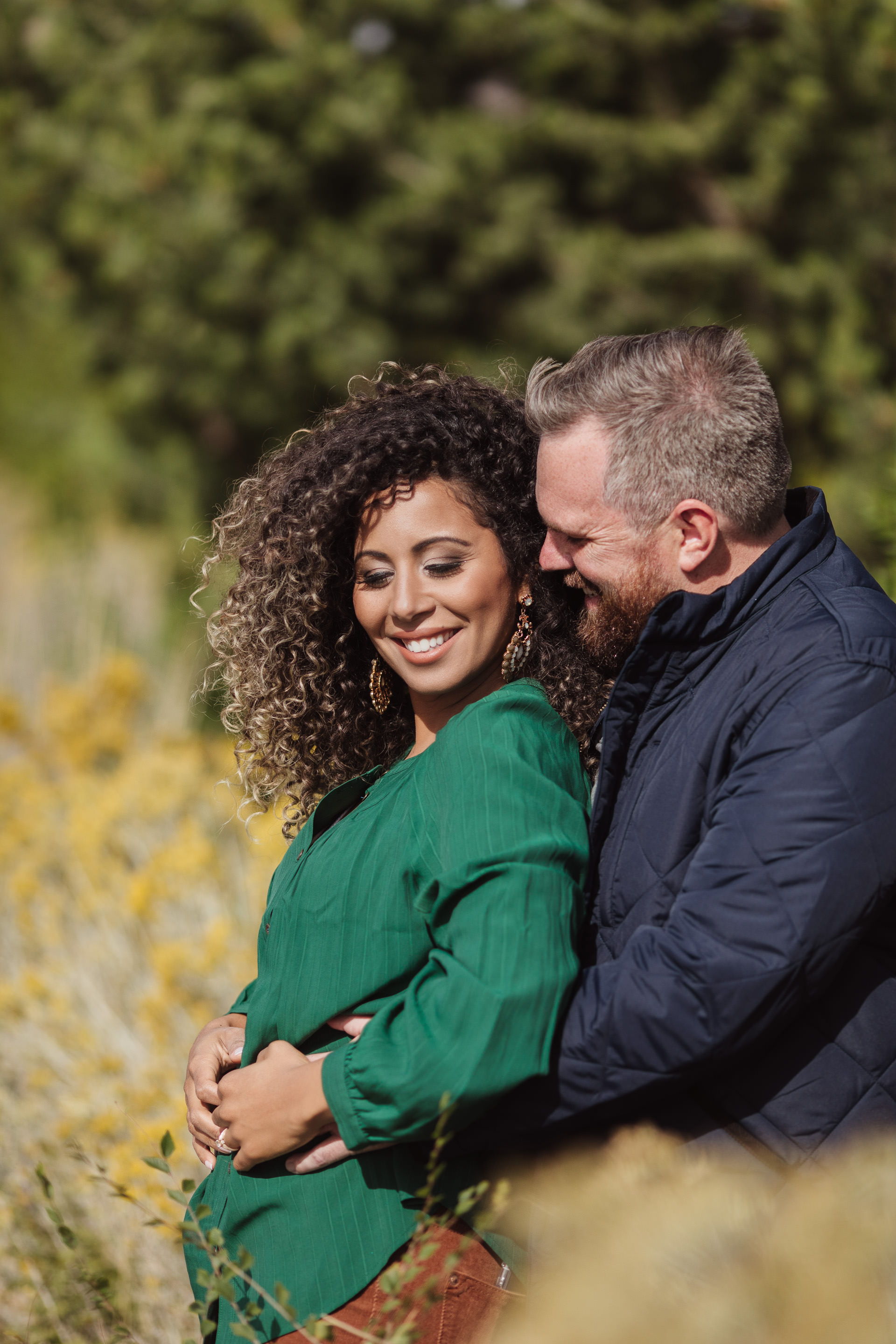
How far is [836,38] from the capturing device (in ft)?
14.9

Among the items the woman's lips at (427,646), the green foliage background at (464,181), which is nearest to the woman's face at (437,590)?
the woman's lips at (427,646)

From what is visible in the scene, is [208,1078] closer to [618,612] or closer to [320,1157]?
[320,1157]

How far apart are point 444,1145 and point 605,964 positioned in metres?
0.38

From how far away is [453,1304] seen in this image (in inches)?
64.3

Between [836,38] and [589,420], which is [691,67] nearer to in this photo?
[836,38]

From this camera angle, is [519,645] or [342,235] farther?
[342,235]

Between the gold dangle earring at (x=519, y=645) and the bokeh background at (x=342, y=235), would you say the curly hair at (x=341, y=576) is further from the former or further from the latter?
the bokeh background at (x=342, y=235)

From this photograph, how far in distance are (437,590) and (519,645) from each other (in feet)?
0.64

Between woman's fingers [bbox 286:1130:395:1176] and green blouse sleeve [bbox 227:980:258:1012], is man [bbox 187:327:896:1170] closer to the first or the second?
woman's fingers [bbox 286:1130:395:1176]

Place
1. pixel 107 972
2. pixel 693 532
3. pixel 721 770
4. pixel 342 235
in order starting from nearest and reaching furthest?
pixel 721 770
pixel 693 532
pixel 107 972
pixel 342 235

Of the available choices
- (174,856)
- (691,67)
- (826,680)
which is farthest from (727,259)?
(826,680)

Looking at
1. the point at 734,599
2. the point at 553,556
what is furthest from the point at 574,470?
the point at 734,599

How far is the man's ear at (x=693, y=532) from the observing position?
68.6 inches

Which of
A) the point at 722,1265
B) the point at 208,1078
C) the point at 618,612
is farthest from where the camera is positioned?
the point at 208,1078
